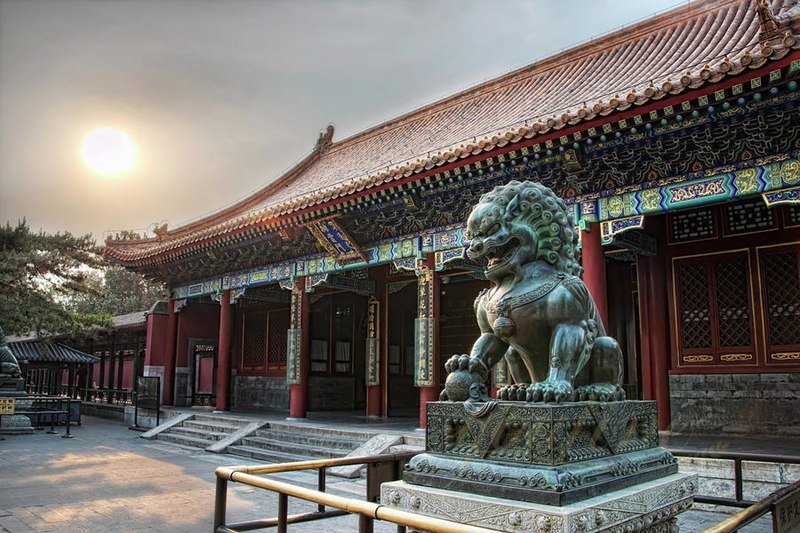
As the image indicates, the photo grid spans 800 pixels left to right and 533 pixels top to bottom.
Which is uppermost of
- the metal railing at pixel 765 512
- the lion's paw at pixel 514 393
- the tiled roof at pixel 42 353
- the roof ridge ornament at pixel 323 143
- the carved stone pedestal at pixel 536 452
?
the roof ridge ornament at pixel 323 143

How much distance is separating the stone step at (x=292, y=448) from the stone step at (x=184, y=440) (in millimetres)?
1016

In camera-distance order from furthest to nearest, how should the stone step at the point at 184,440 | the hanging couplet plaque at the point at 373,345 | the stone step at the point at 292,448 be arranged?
the hanging couplet plaque at the point at 373,345, the stone step at the point at 184,440, the stone step at the point at 292,448

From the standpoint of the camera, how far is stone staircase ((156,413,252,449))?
11.3 metres

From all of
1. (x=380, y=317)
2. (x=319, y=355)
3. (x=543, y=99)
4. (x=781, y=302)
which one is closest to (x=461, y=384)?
(x=781, y=302)

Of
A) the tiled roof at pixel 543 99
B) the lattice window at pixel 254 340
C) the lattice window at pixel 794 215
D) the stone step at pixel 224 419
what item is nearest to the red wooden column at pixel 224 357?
the stone step at pixel 224 419

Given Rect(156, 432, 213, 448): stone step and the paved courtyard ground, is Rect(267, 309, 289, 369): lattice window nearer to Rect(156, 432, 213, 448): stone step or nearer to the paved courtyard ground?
Rect(156, 432, 213, 448): stone step

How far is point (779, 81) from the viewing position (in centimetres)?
546

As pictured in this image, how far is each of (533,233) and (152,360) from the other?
1439 cm

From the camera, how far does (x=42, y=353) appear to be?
16.7 m

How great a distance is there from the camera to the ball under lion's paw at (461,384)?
2.86 meters

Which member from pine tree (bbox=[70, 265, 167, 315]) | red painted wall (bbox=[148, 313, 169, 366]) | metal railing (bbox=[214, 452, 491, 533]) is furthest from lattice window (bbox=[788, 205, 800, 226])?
pine tree (bbox=[70, 265, 167, 315])

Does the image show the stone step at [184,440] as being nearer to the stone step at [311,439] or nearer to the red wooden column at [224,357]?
the stone step at [311,439]

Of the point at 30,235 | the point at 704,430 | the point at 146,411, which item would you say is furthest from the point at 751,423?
the point at 30,235

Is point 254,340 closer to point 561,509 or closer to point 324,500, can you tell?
point 324,500
